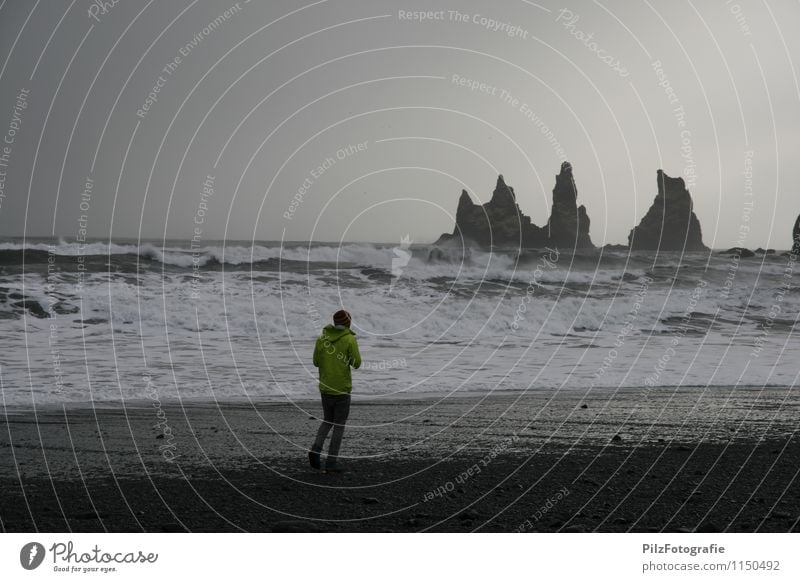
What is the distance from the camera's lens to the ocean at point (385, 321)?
18.1 m

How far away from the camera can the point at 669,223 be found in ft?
214

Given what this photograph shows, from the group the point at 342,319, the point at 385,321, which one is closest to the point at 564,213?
the point at 385,321

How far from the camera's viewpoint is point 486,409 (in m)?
14.9

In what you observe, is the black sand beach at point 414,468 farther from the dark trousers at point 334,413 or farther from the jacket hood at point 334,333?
the jacket hood at point 334,333

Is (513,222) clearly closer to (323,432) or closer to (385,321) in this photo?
(385,321)

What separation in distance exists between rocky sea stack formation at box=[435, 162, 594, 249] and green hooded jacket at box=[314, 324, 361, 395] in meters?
40.7

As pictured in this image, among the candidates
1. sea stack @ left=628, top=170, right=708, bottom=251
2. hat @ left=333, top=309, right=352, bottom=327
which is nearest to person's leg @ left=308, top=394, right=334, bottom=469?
hat @ left=333, top=309, right=352, bottom=327

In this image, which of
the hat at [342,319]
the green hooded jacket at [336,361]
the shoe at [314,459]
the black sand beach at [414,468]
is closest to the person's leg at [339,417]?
the green hooded jacket at [336,361]

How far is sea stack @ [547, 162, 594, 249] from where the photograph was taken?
178ft

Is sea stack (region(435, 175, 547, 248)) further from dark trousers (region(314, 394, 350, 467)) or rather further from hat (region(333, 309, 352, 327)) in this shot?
dark trousers (region(314, 394, 350, 467))

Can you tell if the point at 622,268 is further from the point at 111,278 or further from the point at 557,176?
the point at 111,278

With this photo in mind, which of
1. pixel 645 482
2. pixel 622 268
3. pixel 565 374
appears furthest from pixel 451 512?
pixel 622 268

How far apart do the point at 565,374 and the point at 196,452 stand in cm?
1141

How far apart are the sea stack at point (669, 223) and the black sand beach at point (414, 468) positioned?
50.8 meters
